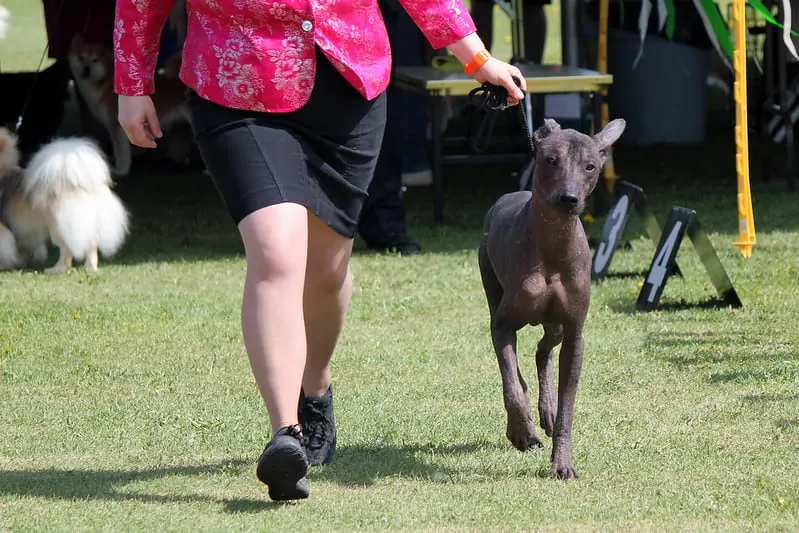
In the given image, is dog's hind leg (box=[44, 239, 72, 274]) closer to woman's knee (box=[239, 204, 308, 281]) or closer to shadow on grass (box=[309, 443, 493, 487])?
shadow on grass (box=[309, 443, 493, 487])

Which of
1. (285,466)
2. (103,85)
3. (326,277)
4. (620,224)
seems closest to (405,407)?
(326,277)

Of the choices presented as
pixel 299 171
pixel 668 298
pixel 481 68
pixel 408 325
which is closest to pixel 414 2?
pixel 481 68

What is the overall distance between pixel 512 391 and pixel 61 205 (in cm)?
479

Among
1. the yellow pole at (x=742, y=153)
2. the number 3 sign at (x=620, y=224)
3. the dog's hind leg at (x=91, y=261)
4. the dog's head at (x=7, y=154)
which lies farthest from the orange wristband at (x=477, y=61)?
the dog's head at (x=7, y=154)

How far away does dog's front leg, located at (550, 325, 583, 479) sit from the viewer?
383 cm

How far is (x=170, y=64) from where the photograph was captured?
11570 mm

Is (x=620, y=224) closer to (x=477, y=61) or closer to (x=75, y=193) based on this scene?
(x=75, y=193)

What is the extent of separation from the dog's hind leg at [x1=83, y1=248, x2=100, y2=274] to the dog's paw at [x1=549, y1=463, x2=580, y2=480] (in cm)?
477

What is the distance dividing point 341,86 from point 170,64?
27.2ft

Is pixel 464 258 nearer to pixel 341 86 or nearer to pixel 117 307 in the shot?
pixel 117 307

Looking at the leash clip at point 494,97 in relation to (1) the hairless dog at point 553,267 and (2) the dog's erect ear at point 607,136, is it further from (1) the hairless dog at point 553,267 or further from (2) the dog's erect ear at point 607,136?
(2) the dog's erect ear at point 607,136

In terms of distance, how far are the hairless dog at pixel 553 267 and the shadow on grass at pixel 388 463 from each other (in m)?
0.29

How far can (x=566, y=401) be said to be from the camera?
3850mm

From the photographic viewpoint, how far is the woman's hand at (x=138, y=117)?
3666 mm
